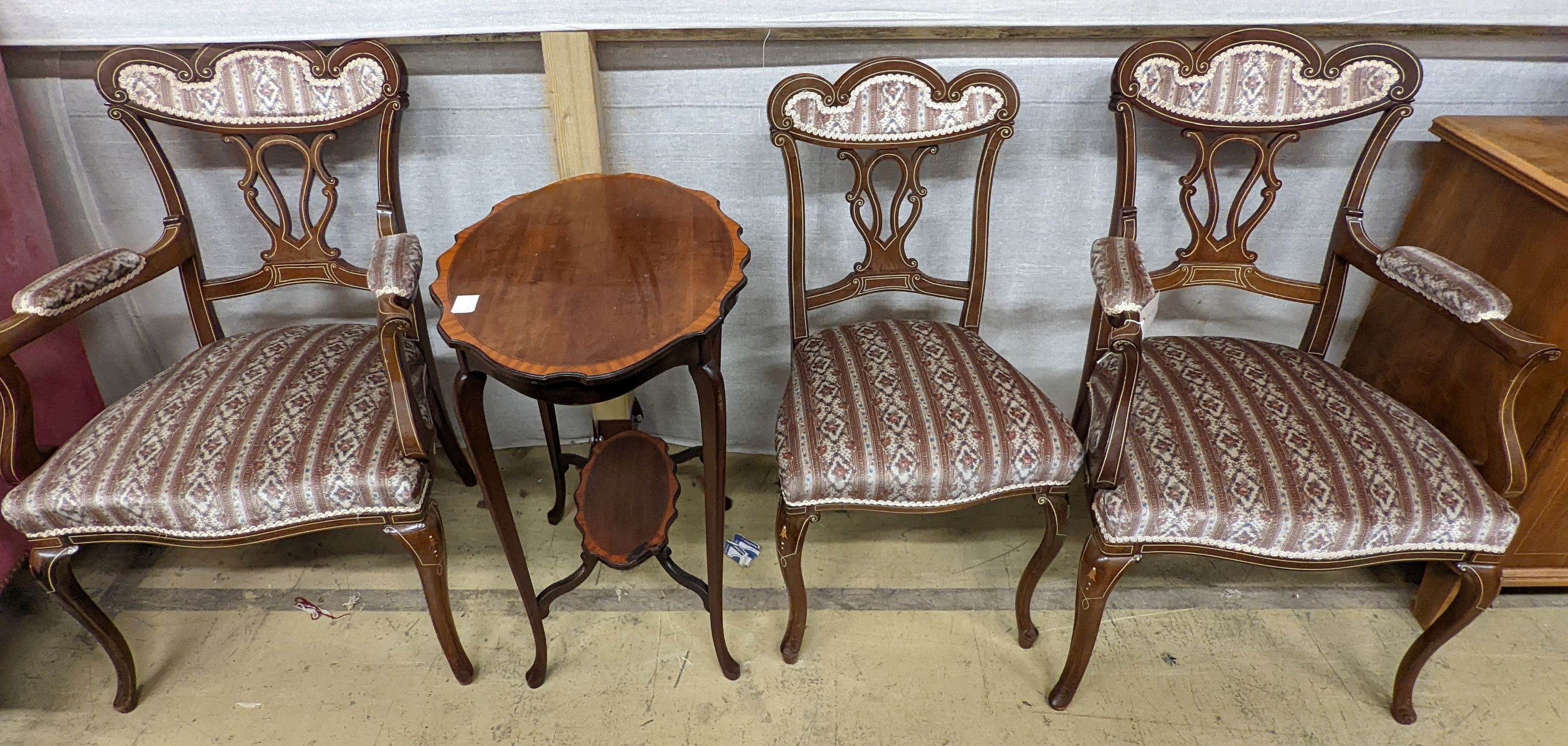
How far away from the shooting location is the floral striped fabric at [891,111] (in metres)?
1.52

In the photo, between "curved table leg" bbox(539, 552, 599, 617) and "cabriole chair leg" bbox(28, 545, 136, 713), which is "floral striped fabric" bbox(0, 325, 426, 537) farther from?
"curved table leg" bbox(539, 552, 599, 617)

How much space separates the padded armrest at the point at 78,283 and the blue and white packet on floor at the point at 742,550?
1.25 meters

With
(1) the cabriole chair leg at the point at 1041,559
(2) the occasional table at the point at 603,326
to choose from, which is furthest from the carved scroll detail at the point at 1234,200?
(2) the occasional table at the point at 603,326

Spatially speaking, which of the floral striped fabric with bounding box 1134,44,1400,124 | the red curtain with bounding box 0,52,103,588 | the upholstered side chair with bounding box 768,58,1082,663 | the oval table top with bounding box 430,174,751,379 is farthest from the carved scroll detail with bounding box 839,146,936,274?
the red curtain with bounding box 0,52,103,588

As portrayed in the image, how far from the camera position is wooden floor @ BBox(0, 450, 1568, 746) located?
1.54m

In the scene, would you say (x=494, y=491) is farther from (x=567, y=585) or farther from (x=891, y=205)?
(x=891, y=205)

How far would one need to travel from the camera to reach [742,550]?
192cm

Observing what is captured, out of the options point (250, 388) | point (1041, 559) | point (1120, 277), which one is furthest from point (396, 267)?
point (1041, 559)

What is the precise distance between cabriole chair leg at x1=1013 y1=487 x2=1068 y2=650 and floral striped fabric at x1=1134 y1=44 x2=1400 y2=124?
2.43 feet

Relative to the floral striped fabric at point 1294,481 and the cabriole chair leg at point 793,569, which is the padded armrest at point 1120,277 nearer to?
the floral striped fabric at point 1294,481

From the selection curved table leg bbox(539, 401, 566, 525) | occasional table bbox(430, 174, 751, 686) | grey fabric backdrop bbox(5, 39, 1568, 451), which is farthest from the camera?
curved table leg bbox(539, 401, 566, 525)

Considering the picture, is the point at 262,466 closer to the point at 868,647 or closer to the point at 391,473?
the point at 391,473

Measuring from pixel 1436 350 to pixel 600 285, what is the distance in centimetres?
157

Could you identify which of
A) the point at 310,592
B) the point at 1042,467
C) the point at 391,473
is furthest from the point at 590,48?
the point at 310,592
